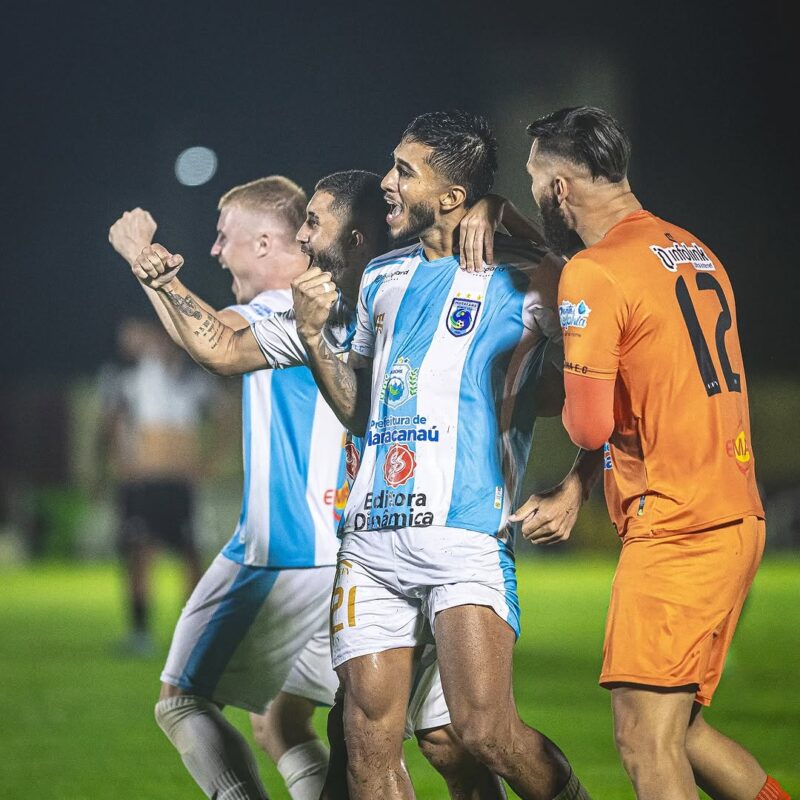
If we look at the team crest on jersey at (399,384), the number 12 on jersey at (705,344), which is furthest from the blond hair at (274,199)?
the number 12 on jersey at (705,344)

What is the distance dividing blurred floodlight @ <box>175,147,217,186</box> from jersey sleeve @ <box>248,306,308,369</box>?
19196mm

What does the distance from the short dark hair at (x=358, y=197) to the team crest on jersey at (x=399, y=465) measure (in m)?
0.91

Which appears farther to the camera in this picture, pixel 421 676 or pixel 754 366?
pixel 754 366

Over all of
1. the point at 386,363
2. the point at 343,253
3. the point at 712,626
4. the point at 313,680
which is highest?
the point at 343,253

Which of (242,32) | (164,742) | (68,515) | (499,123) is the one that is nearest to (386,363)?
(164,742)

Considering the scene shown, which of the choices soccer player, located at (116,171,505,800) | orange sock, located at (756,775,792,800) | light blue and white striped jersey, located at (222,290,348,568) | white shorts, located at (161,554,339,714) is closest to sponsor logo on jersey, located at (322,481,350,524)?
light blue and white striped jersey, located at (222,290,348,568)

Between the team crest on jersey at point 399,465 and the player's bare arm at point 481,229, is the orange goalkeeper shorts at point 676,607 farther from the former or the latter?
the player's bare arm at point 481,229

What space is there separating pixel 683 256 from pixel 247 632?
6.68ft

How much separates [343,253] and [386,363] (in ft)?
2.02

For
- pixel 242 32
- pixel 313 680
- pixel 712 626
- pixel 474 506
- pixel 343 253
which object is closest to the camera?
pixel 712 626

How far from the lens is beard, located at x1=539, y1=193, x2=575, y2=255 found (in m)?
3.90

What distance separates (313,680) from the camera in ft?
16.1

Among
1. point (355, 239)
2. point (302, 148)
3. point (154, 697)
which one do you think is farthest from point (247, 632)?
point (302, 148)

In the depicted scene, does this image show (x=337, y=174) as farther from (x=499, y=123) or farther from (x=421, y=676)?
(x=499, y=123)
